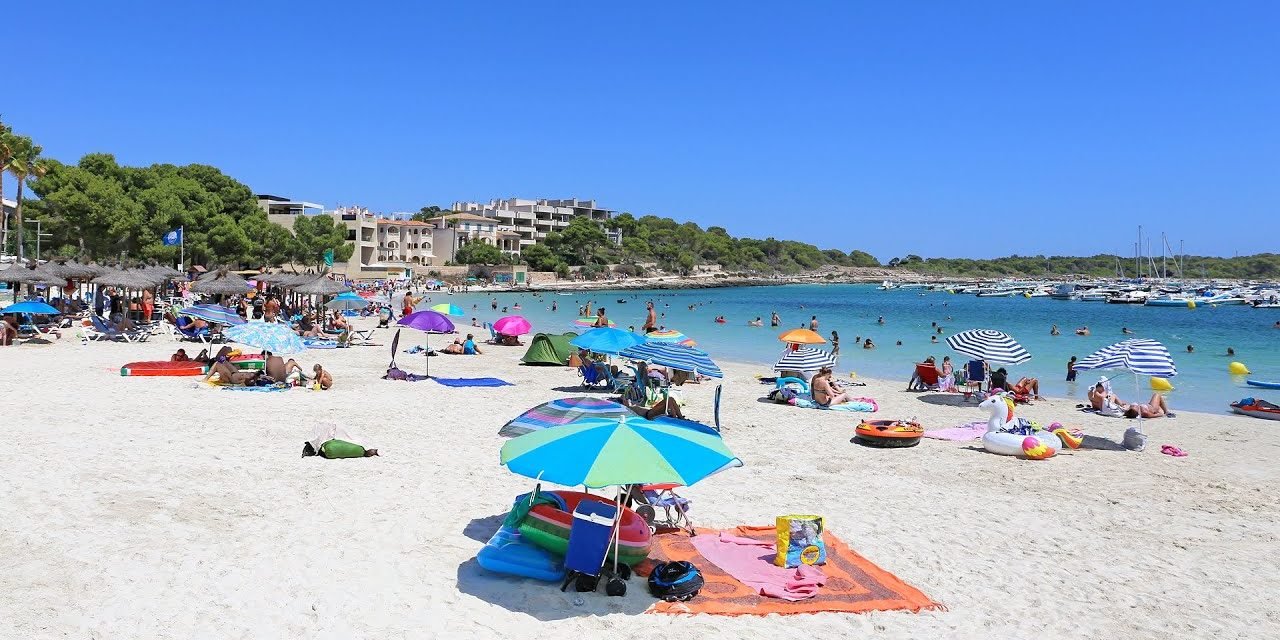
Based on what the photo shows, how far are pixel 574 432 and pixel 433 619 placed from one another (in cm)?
148

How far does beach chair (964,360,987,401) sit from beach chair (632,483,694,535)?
1062cm

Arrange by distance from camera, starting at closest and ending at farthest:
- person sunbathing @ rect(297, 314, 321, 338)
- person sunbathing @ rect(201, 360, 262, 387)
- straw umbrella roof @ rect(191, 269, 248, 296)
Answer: person sunbathing @ rect(201, 360, 262, 387) → person sunbathing @ rect(297, 314, 321, 338) → straw umbrella roof @ rect(191, 269, 248, 296)

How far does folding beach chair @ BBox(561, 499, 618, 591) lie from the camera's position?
19.2 feet

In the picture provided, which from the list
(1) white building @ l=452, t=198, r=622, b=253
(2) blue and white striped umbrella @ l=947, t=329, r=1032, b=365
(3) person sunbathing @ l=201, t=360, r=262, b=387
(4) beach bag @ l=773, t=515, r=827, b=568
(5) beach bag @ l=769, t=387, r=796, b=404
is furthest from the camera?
(1) white building @ l=452, t=198, r=622, b=253

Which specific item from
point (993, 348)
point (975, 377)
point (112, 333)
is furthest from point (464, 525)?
point (112, 333)

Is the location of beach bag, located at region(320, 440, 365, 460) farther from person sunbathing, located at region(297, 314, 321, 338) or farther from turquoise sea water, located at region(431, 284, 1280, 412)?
person sunbathing, located at region(297, 314, 321, 338)

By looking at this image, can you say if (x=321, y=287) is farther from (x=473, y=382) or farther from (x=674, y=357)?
(x=674, y=357)

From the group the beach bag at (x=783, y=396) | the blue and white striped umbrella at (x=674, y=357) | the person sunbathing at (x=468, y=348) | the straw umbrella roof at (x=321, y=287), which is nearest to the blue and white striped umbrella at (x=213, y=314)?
the person sunbathing at (x=468, y=348)

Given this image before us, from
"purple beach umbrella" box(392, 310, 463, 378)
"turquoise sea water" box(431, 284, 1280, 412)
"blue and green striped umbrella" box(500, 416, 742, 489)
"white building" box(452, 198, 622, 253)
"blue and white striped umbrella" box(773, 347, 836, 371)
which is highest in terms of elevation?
"white building" box(452, 198, 622, 253)

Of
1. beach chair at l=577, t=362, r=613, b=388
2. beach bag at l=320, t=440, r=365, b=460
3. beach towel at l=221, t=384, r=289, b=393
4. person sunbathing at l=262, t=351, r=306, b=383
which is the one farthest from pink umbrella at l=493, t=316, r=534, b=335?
beach bag at l=320, t=440, r=365, b=460

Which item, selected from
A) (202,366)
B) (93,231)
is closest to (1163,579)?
(202,366)

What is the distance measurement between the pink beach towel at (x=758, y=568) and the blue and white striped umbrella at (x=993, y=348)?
9911 mm

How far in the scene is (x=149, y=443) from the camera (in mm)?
9672

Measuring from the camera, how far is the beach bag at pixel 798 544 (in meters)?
6.38
